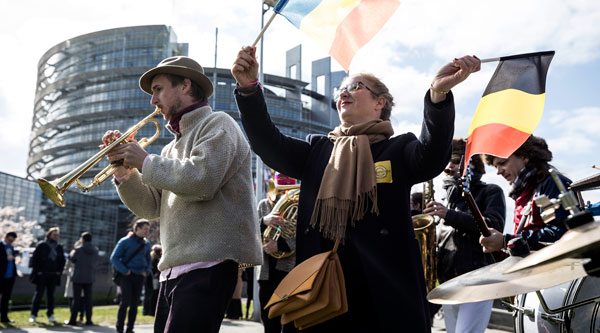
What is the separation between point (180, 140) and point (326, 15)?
3.95 feet

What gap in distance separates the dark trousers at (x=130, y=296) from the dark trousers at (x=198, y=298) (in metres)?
6.71

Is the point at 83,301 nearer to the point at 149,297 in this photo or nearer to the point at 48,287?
the point at 48,287

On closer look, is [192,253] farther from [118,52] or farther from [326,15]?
[118,52]

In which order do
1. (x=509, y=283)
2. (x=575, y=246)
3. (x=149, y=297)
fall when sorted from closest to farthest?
(x=575, y=246) < (x=509, y=283) < (x=149, y=297)

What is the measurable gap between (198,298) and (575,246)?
1896mm

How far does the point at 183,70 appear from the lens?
3.34 m

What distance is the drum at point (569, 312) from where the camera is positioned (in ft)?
9.58

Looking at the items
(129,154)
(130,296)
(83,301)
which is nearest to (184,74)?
(129,154)

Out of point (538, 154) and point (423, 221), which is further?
point (423, 221)

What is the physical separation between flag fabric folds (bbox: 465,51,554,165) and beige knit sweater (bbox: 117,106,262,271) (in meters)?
1.36

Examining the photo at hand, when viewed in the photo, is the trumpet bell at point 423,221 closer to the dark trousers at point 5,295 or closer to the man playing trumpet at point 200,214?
the man playing trumpet at point 200,214

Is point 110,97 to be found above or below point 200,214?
above

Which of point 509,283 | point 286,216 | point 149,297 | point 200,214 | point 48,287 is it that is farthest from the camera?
point 149,297

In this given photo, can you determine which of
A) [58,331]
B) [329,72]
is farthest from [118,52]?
[58,331]
